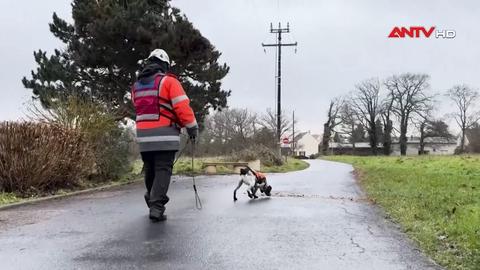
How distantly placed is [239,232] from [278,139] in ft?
101

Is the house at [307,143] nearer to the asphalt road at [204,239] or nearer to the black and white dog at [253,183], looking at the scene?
the black and white dog at [253,183]

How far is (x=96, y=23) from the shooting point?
1962 cm

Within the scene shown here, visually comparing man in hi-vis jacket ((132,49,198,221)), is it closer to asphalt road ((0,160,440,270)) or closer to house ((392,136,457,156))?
asphalt road ((0,160,440,270))

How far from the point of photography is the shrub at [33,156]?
10273mm

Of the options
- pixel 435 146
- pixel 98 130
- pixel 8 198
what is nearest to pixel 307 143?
pixel 435 146

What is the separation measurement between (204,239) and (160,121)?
1.73 meters

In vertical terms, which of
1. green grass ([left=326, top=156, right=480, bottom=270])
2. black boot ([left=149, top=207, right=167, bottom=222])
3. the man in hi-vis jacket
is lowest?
green grass ([left=326, top=156, right=480, bottom=270])

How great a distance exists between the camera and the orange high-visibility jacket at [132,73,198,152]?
Result: 20.7 ft

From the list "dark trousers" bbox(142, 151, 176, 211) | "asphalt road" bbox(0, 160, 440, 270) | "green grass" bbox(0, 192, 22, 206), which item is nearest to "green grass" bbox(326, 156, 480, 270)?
"asphalt road" bbox(0, 160, 440, 270)

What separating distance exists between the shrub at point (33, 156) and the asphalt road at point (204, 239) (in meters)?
2.55

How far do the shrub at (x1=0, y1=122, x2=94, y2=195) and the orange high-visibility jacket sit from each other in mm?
5083

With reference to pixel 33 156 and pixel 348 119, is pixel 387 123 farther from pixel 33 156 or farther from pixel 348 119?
pixel 33 156

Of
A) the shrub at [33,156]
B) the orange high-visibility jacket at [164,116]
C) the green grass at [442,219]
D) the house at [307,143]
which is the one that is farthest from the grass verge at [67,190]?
the house at [307,143]

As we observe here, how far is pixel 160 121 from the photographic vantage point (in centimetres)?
638
